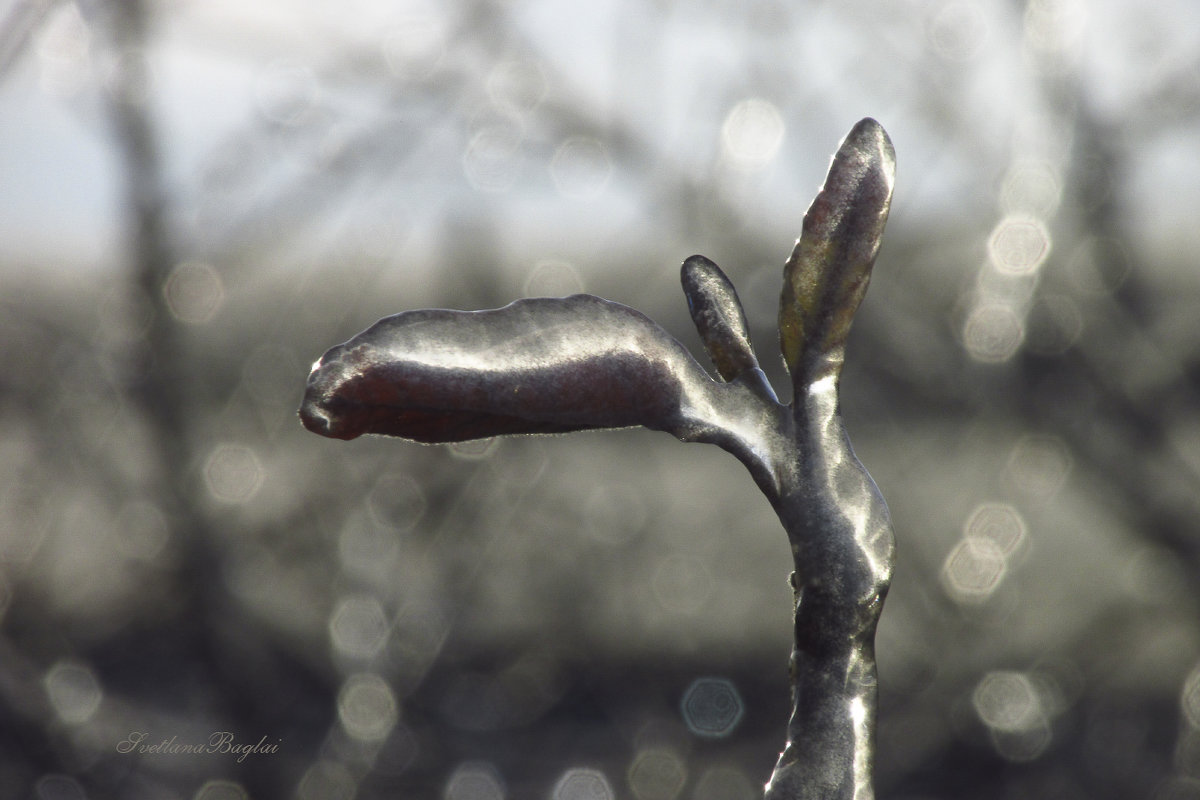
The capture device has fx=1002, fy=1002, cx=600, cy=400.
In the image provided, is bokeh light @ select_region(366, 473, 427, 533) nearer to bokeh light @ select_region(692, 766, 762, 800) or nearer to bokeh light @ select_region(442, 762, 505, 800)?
bokeh light @ select_region(442, 762, 505, 800)

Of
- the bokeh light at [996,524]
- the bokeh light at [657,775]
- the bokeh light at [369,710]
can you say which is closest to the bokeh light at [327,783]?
the bokeh light at [369,710]

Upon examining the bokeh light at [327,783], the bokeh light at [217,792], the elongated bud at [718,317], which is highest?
the elongated bud at [718,317]

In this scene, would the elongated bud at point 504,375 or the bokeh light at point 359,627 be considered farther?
the bokeh light at point 359,627

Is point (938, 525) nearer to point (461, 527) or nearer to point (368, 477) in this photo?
point (461, 527)

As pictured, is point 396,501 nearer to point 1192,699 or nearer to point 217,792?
point 217,792

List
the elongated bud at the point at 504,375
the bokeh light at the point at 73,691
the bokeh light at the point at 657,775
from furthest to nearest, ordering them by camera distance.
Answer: the bokeh light at the point at 657,775 → the bokeh light at the point at 73,691 → the elongated bud at the point at 504,375

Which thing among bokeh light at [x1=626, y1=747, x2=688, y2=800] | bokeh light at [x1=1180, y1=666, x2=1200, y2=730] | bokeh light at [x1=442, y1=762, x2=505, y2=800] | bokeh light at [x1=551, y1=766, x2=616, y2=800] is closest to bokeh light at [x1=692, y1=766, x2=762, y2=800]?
bokeh light at [x1=626, y1=747, x2=688, y2=800]

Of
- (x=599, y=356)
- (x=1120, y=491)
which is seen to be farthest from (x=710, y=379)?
(x=1120, y=491)

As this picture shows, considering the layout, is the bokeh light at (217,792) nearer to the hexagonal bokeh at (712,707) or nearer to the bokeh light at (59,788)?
the bokeh light at (59,788)
